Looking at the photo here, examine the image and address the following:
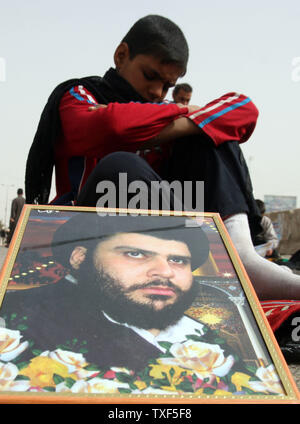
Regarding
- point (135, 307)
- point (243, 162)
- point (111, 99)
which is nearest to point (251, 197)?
point (243, 162)

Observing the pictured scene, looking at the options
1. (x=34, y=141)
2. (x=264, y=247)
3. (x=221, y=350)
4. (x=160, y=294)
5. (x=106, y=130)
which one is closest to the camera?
(x=221, y=350)

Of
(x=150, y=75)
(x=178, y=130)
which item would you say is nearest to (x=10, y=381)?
(x=178, y=130)

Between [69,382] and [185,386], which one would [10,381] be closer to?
[69,382]

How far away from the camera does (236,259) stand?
3.34 ft

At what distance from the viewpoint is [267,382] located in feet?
2.46

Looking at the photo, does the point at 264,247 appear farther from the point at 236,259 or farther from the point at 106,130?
the point at 236,259

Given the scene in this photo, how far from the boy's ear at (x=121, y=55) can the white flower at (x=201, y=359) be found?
1349 mm

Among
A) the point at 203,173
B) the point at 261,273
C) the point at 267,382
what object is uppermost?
the point at 203,173

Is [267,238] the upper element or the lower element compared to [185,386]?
lower

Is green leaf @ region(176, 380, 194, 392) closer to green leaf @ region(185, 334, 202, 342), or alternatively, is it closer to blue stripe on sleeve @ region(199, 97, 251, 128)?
green leaf @ region(185, 334, 202, 342)

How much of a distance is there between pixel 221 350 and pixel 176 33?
137cm

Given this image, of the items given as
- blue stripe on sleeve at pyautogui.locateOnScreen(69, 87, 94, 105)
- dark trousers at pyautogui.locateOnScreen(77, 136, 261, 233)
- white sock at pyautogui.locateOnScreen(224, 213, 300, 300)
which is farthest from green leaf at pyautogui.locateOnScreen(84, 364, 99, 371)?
blue stripe on sleeve at pyautogui.locateOnScreen(69, 87, 94, 105)

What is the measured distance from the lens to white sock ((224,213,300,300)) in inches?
54.1

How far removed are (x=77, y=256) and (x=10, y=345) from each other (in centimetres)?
25
